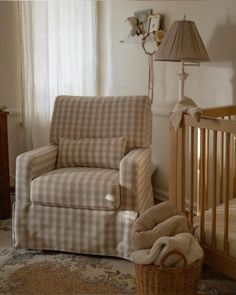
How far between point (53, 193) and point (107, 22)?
207 cm

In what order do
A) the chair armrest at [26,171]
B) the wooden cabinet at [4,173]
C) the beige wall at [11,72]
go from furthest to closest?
the beige wall at [11,72]
the wooden cabinet at [4,173]
the chair armrest at [26,171]

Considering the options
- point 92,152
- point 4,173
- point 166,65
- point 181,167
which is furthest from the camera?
point 166,65

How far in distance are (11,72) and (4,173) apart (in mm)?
1123

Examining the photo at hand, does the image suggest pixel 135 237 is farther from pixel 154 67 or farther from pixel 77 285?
pixel 154 67

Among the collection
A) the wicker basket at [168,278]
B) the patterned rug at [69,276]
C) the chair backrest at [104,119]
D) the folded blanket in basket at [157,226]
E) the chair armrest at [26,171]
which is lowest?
the patterned rug at [69,276]

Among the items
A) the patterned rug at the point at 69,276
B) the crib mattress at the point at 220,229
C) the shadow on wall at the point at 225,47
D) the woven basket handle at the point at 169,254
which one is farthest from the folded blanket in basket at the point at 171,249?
the shadow on wall at the point at 225,47

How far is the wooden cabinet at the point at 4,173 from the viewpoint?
326 centimetres

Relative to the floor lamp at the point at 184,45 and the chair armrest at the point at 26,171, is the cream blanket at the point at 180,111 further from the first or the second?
the chair armrest at the point at 26,171

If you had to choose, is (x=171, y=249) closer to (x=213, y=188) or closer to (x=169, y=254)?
(x=169, y=254)

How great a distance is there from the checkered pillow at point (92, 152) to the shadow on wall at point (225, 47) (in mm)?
836

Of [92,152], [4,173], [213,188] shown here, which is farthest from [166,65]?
[213,188]

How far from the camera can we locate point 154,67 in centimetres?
352

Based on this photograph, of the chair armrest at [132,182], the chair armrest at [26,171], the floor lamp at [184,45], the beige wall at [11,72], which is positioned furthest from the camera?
the beige wall at [11,72]

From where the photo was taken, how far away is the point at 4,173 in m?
3.29
